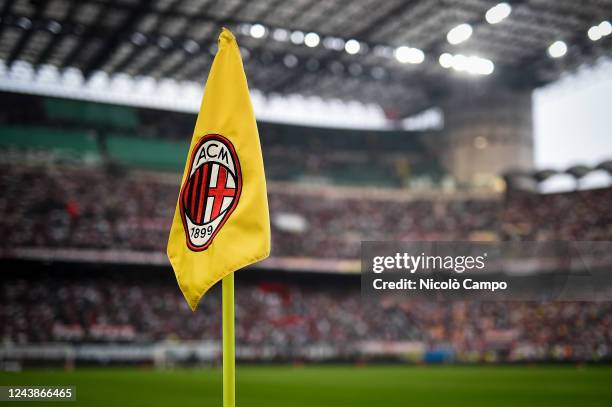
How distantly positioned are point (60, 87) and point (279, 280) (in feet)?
61.4

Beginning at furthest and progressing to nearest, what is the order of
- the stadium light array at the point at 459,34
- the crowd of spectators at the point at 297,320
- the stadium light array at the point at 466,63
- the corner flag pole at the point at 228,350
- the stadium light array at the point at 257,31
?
1. the stadium light array at the point at 466,63
2. the stadium light array at the point at 459,34
3. the stadium light array at the point at 257,31
4. the crowd of spectators at the point at 297,320
5. the corner flag pole at the point at 228,350

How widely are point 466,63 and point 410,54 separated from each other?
307 centimetres

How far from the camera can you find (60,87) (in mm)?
43688

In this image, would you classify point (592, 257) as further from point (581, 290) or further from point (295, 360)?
point (295, 360)

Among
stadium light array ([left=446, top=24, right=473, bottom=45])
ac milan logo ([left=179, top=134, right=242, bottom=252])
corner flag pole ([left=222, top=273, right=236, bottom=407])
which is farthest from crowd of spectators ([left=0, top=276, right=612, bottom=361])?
corner flag pole ([left=222, top=273, right=236, bottom=407])

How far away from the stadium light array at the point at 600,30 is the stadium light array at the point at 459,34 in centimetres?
630

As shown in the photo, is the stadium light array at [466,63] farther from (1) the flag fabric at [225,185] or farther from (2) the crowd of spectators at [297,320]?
(1) the flag fabric at [225,185]

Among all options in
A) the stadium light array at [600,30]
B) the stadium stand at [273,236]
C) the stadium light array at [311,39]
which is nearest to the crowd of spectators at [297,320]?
the stadium stand at [273,236]

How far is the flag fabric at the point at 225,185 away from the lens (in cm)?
361

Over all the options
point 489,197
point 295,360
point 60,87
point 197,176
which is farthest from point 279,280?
point 197,176

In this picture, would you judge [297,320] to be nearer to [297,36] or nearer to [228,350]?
[297,36]

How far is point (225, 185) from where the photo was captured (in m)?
3.70

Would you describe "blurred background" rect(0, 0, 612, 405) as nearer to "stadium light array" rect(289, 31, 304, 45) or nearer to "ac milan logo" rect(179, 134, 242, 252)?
"stadium light array" rect(289, 31, 304, 45)

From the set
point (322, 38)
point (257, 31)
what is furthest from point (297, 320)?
point (257, 31)
